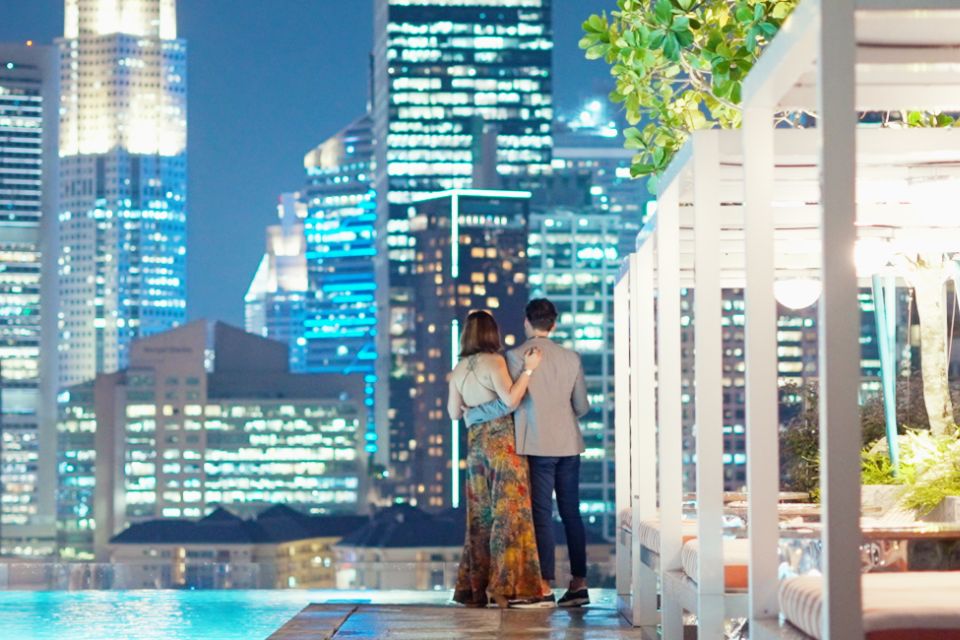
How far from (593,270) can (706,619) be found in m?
159

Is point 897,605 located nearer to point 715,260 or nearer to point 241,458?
point 715,260

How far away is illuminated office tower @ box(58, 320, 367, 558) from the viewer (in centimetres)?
14488

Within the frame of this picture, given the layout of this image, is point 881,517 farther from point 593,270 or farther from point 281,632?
point 593,270

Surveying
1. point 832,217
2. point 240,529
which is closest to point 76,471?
point 240,529

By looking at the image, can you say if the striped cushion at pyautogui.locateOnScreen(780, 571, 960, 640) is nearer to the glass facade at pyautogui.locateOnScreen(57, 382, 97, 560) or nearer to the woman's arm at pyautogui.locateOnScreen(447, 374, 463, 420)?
the woman's arm at pyautogui.locateOnScreen(447, 374, 463, 420)

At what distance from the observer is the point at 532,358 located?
23.6ft

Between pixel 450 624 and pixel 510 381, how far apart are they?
1.13 metres

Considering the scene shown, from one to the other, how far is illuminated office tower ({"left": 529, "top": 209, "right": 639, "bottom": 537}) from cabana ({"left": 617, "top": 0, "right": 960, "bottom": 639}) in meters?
116

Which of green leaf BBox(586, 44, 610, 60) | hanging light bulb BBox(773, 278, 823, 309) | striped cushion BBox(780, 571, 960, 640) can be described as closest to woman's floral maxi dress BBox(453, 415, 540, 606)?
hanging light bulb BBox(773, 278, 823, 309)

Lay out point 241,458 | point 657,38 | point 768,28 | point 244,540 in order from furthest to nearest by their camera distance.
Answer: point 241,458
point 244,540
point 657,38
point 768,28

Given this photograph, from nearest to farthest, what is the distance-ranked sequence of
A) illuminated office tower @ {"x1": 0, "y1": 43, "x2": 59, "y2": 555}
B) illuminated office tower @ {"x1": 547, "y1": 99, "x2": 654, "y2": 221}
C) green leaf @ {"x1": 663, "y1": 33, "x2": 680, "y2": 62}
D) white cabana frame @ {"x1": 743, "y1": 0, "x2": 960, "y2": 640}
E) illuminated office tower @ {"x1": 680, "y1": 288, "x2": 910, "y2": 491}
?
white cabana frame @ {"x1": 743, "y1": 0, "x2": 960, "y2": 640} < green leaf @ {"x1": 663, "y1": 33, "x2": 680, "y2": 62} < illuminated office tower @ {"x1": 680, "y1": 288, "x2": 910, "y2": 491} < illuminated office tower @ {"x1": 0, "y1": 43, "x2": 59, "y2": 555} < illuminated office tower @ {"x1": 547, "y1": 99, "x2": 654, "y2": 221}

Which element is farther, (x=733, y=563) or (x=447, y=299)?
(x=447, y=299)

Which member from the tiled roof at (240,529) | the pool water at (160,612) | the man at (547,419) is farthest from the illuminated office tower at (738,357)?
the man at (547,419)

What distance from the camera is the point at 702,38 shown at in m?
6.59
